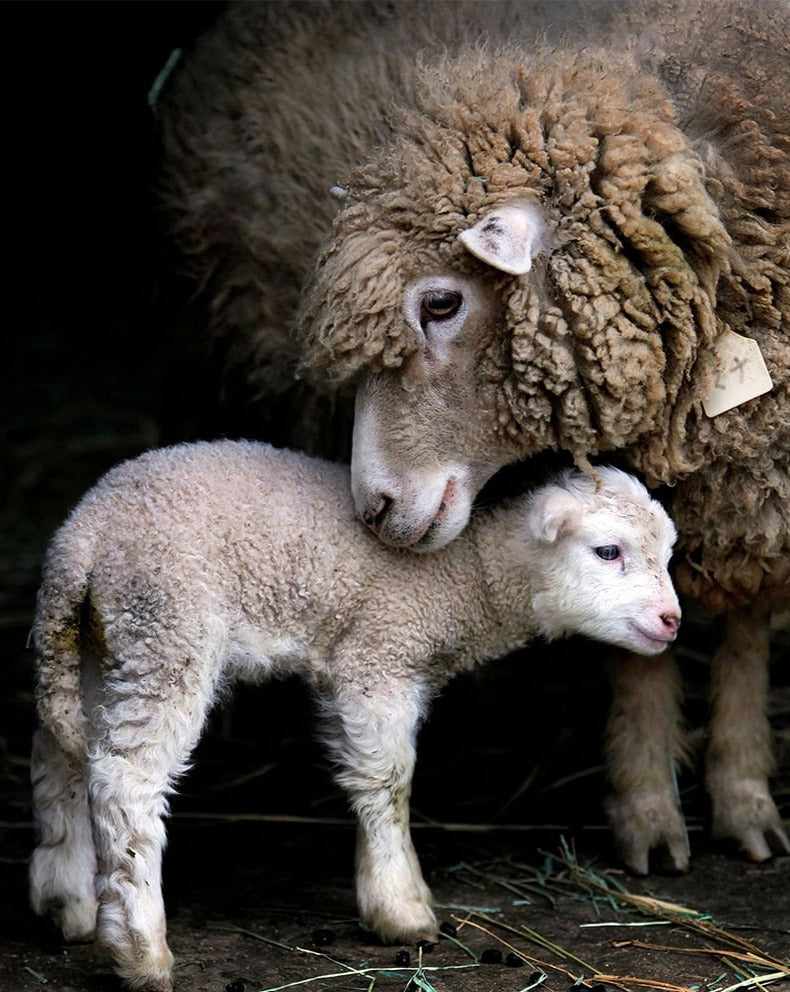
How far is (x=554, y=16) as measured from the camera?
4.32 meters

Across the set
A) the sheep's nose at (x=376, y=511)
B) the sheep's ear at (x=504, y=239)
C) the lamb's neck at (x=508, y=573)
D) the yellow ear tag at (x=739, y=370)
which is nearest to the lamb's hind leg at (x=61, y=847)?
the sheep's nose at (x=376, y=511)

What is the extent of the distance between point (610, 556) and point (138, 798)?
1.19m

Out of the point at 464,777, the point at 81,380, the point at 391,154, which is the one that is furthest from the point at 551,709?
the point at 81,380

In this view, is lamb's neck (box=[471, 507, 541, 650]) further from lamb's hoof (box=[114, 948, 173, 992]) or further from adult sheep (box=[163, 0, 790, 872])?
lamb's hoof (box=[114, 948, 173, 992])

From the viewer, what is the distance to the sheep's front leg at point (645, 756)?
434 centimetres

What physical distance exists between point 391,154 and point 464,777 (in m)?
2.22

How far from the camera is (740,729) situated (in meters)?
4.54

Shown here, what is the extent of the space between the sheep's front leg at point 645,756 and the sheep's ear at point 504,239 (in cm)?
145

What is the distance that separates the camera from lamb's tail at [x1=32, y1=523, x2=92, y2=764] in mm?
3441

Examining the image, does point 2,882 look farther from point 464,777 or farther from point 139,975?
point 464,777

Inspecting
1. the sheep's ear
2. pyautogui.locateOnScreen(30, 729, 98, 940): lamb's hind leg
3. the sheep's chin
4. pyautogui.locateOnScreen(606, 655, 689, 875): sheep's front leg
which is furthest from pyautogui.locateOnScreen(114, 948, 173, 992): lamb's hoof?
the sheep's ear

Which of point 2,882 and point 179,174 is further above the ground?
point 179,174

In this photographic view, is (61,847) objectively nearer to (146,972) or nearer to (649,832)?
(146,972)

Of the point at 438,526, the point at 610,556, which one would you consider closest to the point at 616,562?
the point at 610,556
